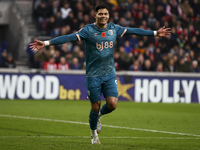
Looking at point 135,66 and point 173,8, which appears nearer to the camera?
point 135,66

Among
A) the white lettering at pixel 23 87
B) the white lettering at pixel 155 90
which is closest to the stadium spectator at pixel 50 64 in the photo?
the white lettering at pixel 23 87

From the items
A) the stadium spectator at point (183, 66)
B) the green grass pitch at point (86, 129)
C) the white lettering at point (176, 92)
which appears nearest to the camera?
the green grass pitch at point (86, 129)

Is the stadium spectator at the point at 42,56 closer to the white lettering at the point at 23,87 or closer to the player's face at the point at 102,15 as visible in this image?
the white lettering at the point at 23,87

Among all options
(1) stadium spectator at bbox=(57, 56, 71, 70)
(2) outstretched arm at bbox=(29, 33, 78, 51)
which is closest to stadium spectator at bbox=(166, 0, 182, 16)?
(1) stadium spectator at bbox=(57, 56, 71, 70)

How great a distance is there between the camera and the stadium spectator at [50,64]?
1992 cm

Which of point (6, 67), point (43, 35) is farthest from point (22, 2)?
point (6, 67)

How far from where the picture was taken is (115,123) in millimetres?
11875

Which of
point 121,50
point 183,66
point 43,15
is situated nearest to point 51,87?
point 121,50

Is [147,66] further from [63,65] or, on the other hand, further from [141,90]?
[63,65]

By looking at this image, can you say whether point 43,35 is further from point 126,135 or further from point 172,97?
point 126,135

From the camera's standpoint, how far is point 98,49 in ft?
26.1

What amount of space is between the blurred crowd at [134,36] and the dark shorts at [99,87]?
38.5ft

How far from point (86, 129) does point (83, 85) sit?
9.14 meters

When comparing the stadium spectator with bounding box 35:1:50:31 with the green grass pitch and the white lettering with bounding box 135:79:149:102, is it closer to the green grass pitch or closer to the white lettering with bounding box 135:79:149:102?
the white lettering with bounding box 135:79:149:102
